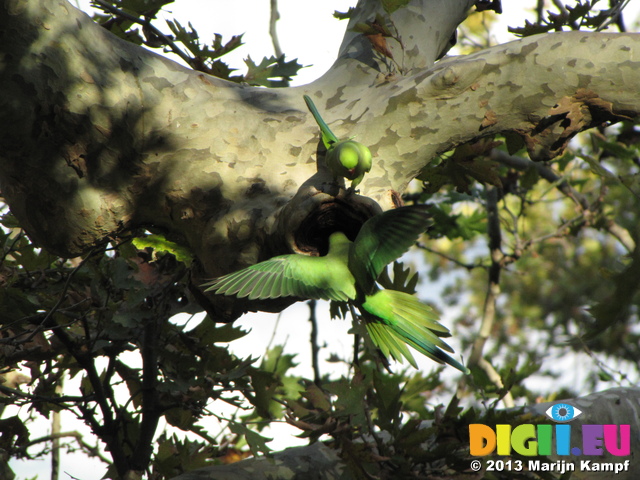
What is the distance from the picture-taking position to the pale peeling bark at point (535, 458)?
211 centimetres

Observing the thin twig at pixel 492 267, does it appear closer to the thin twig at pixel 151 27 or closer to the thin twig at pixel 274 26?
the thin twig at pixel 274 26

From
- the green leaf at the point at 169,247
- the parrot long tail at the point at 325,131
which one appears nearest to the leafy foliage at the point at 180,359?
the green leaf at the point at 169,247

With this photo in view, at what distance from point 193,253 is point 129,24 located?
4.30ft

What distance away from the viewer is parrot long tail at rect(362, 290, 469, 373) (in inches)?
61.2

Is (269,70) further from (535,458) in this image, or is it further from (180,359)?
(535,458)

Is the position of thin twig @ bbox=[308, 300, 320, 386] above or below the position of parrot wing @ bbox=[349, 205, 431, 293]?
above

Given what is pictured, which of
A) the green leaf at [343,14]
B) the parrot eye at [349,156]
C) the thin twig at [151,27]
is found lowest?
the parrot eye at [349,156]

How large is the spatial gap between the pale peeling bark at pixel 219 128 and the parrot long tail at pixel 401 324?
0.74ft

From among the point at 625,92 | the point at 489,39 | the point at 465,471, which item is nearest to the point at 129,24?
the point at 625,92

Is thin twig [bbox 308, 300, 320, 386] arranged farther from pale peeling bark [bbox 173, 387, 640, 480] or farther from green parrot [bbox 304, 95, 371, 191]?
green parrot [bbox 304, 95, 371, 191]

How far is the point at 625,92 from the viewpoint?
1.74 m

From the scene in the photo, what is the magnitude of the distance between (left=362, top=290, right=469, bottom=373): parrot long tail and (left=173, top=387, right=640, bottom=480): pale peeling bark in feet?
2.17

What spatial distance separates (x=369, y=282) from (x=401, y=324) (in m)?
0.14

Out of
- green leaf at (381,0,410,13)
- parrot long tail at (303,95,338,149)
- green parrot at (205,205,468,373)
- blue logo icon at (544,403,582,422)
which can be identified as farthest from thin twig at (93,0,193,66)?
blue logo icon at (544,403,582,422)
